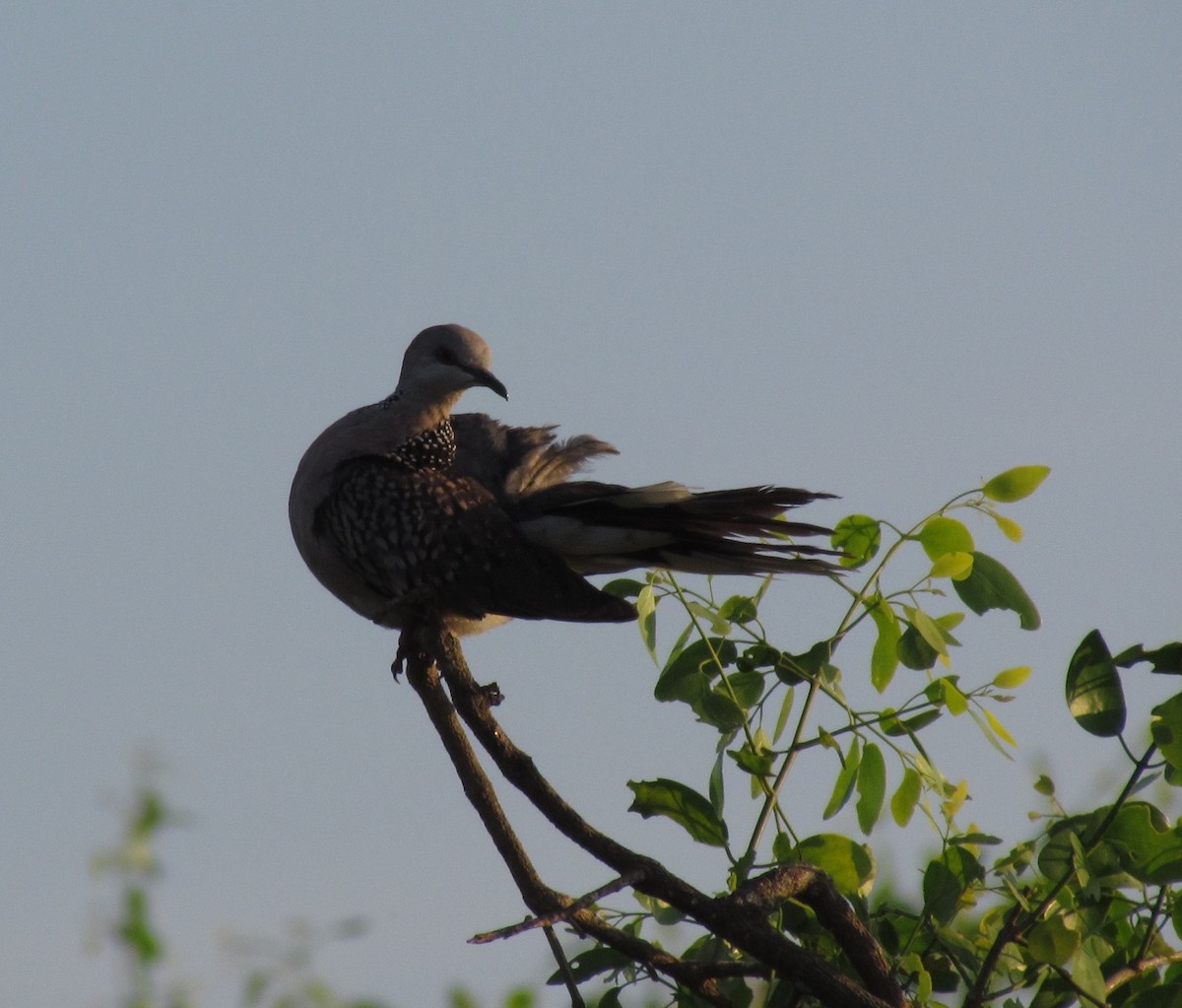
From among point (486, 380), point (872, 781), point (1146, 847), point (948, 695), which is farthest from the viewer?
point (486, 380)

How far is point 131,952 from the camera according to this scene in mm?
1388

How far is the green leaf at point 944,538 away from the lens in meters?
3.27

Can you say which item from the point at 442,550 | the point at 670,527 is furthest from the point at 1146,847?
the point at 442,550

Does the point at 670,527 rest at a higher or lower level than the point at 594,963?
higher

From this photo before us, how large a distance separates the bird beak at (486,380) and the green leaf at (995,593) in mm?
2439

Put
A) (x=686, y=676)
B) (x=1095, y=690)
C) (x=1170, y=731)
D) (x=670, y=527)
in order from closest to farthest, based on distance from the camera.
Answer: (x=1170, y=731), (x=1095, y=690), (x=686, y=676), (x=670, y=527)

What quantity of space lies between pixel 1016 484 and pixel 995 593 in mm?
255

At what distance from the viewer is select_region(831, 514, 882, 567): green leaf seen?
11.4ft

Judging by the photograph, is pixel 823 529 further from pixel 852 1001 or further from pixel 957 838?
pixel 852 1001

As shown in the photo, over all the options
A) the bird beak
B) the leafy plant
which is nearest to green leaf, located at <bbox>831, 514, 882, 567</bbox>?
the leafy plant

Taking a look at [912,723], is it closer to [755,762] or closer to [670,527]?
[755,762]

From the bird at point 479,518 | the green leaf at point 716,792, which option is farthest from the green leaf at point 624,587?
the green leaf at point 716,792

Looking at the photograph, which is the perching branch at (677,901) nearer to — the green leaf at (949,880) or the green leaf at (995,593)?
the green leaf at (949,880)

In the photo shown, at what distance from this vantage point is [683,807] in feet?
10.8
